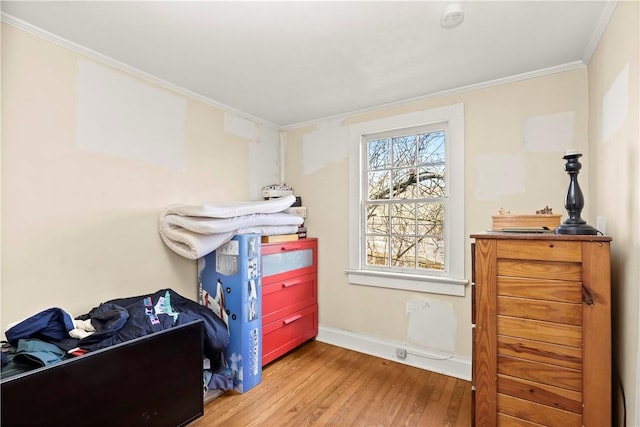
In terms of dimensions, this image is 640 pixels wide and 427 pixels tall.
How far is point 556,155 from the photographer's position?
2146 mm

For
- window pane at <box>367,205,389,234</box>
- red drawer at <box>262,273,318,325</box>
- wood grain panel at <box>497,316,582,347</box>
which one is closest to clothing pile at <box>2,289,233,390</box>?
red drawer at <box>262,273,318,325</box>

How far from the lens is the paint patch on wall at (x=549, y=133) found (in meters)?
2.11

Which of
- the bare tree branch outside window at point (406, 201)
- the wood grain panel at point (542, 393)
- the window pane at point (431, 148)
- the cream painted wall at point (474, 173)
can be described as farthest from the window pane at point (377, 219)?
the wood grain panel at point (542, 393)

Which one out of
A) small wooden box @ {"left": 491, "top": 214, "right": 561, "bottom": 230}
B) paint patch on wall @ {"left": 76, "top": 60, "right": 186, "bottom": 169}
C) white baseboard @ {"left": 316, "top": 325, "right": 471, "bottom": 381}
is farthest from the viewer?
white baseboard @ {"left": 316, "top": 325, "right": 471, "bottom": 381}

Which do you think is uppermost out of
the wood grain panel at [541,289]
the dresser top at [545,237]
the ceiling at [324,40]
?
the ceiling at [324,40]

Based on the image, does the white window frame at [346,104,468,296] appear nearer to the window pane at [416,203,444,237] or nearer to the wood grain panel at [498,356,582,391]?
the window pane at [416,203,444,237]

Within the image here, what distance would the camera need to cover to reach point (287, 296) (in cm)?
282

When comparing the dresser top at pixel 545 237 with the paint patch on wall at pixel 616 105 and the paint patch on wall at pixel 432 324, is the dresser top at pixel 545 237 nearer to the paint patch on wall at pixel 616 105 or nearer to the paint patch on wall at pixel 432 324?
the paint patch on wall at pixel 616 105

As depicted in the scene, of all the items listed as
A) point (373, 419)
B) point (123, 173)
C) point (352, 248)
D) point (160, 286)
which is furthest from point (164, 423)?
point (352, 248)

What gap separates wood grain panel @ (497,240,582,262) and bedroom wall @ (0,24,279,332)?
7.48ft

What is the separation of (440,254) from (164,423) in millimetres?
2286

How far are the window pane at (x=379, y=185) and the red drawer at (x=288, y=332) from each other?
4.29 feet

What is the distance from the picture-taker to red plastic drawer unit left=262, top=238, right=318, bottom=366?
2612mm

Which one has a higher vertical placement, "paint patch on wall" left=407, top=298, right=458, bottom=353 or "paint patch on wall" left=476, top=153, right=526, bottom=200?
"paint patch on wall" left=476, top=153, right=526, bottom=200
